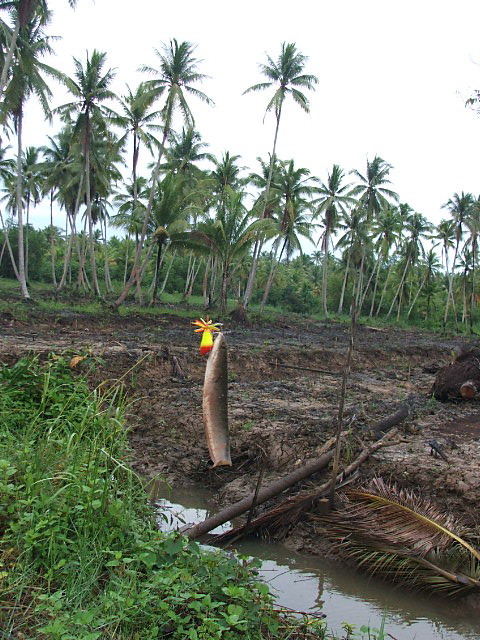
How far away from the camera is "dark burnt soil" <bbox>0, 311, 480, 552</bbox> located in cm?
608

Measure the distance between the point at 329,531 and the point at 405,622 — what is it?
1.06 metres

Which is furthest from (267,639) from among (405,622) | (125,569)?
(405,622)

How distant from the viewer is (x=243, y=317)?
86.0ft

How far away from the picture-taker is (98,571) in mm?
3154

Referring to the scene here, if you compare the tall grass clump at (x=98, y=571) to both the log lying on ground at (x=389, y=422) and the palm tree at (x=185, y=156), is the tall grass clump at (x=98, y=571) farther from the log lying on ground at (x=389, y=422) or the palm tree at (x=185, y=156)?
the palm tree at (x=185, y=156)

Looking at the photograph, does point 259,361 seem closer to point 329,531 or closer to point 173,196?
point 329,531

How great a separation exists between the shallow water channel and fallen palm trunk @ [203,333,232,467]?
1413 mm

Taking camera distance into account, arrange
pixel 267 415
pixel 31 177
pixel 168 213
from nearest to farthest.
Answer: pixel 267 415
pixel 168 213
pixel 31 177

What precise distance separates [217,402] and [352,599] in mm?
2482

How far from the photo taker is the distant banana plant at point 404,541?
448 centimetres

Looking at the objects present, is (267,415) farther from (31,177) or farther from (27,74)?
(31,177)

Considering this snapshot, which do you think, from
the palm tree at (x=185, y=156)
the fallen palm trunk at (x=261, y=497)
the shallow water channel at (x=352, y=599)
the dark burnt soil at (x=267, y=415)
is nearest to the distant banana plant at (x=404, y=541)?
the shallow water channel at (x=352, y=599)

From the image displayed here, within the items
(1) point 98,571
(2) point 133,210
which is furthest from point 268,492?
(2) point 133,210

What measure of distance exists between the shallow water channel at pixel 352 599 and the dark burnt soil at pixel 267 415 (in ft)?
1.11
